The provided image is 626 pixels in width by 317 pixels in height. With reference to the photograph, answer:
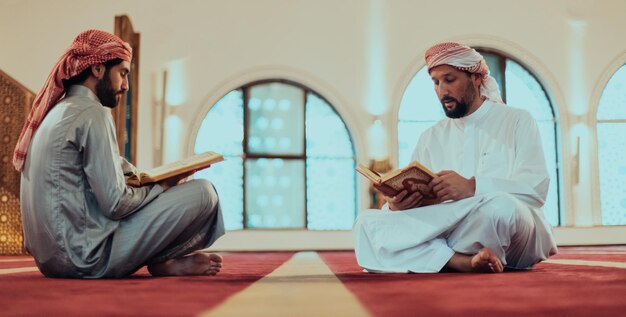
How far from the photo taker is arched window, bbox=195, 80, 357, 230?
1000cm

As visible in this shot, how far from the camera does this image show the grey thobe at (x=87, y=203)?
113 inches

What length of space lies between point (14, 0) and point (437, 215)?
837 cm

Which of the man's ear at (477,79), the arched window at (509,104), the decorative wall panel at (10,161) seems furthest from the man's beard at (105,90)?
the arched window at (509,104)

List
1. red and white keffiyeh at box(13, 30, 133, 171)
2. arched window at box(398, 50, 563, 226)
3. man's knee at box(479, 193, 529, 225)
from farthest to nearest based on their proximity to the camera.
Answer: arched window at box(398, 50, 563, 226) < man's knee at box(479, 193, 529, 225) < red and white keffiyeh at box(13, 30, 133, 171)

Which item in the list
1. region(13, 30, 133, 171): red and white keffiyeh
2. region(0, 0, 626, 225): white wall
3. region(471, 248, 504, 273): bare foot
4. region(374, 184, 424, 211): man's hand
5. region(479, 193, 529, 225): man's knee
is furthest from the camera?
region(0, 0, 626, 225): white wall

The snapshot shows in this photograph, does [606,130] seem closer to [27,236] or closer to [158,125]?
[158,125]

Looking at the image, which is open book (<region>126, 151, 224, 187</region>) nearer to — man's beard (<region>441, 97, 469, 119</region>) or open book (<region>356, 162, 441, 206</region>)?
open book (<region>356, 162, 441, 206</region>)

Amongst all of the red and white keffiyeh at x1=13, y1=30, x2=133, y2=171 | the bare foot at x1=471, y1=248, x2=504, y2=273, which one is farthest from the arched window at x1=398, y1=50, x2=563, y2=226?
the red and white keffiyeh at x1=13, y1=30, x2=133, y2=171

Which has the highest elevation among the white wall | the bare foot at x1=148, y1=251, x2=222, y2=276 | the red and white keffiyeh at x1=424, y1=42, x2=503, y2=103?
the white wall

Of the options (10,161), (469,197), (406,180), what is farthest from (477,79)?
(10,161)

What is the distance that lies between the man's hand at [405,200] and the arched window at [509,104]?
6728 millimetres

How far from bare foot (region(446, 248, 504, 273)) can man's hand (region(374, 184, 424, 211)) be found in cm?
30

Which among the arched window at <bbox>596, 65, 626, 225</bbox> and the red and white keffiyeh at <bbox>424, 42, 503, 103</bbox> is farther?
the arched window at <bbox>596, 65, 626, 225</bbox>

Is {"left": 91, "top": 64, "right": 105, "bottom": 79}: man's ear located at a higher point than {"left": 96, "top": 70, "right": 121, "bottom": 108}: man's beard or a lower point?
higher
